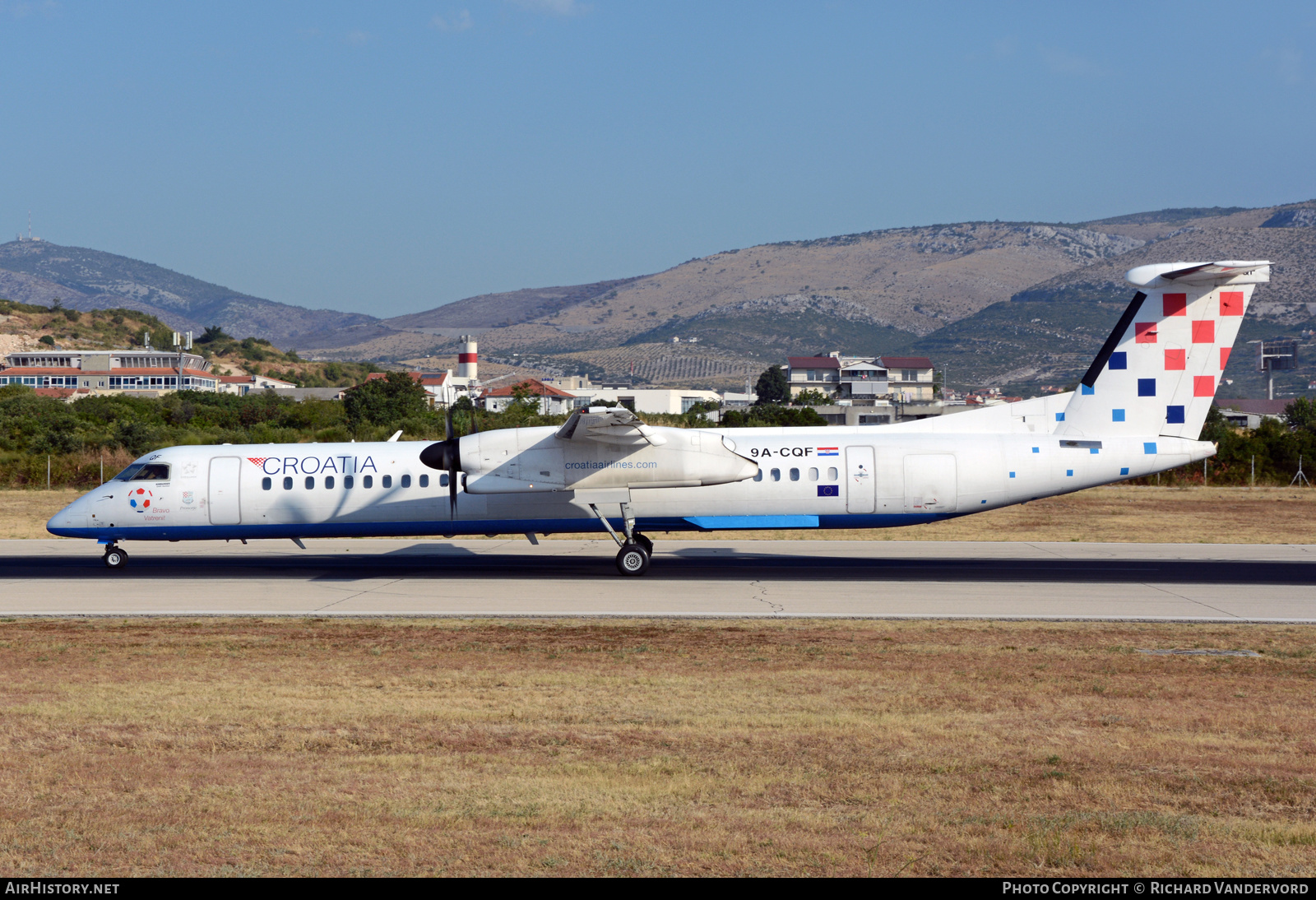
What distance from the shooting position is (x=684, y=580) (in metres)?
22.5

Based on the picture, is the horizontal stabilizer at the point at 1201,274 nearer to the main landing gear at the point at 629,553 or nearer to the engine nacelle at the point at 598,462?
the engine nacelle at the point at 598,462

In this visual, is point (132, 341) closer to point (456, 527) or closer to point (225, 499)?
point (225, 499)

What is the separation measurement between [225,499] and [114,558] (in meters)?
3.25

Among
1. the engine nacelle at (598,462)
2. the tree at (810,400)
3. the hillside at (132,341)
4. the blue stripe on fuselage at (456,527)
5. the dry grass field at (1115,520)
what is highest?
the hillside at (132,341)

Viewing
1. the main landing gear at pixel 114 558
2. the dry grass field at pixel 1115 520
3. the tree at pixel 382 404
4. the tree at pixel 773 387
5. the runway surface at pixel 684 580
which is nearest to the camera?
the runway surface at pixel 684 580

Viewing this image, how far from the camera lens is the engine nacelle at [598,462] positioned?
2267 centimetres

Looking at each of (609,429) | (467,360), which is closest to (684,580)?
(609,429)

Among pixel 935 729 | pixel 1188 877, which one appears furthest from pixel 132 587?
pixel 1188 877

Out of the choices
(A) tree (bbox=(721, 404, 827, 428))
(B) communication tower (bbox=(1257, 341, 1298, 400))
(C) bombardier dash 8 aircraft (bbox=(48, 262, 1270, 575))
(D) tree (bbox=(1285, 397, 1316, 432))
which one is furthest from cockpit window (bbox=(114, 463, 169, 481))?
(B) communication tower (bbox=(1257, 341, 1298, 400))

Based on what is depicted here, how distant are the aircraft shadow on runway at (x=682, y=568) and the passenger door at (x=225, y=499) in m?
1.24

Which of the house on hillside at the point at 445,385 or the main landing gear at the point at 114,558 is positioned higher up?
the house on hillside at the point at 445,385

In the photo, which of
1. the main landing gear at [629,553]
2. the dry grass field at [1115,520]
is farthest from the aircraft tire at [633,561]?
the dry grass field at [1115,520]

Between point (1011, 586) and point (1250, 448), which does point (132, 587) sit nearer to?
point (1011, 586)

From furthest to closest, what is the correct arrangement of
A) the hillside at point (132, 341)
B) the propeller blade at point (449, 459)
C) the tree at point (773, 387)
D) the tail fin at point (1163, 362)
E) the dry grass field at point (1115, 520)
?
the hillside at point (132, 341)
the tree at point (773, 387)
the dry grass field at point (1115, 520)
the tail fin at point (1163, 362)
the propeller blade at point (449, 459)
